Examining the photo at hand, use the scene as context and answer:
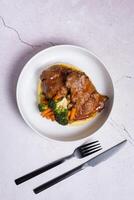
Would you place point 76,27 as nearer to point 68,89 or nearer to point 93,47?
point 93,47

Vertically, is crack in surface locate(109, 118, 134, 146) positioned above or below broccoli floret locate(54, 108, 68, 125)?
below

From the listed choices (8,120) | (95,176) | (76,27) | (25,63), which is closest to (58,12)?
(76,27)

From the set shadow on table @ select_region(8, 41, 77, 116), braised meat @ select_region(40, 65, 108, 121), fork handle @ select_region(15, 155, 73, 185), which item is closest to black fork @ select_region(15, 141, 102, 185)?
fork handle @ select_region(15, 155, 73, 185)

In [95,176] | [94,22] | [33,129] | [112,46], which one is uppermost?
[94,22]

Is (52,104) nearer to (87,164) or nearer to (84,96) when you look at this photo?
(84,96)

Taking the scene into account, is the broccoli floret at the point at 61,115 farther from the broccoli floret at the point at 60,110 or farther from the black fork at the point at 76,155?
the black fork at the point at 76,155

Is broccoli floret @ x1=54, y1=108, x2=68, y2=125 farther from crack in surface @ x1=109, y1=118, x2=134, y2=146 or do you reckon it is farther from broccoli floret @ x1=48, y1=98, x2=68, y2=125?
crack in surface @ x1=109, y1=118, x2=134, y2=146

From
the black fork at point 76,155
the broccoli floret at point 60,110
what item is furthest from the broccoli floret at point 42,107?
the black fork at point 76,155

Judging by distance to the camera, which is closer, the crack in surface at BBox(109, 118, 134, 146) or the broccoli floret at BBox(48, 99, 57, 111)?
the broccoli floret at BBox(48, 99, 57, 111)
